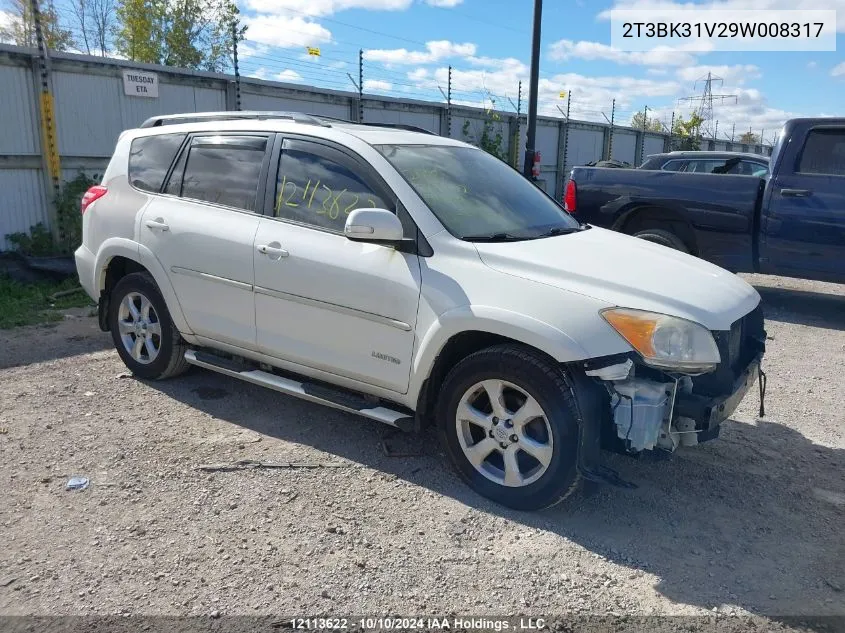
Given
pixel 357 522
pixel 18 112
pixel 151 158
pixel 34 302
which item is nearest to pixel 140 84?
pixel 18 112

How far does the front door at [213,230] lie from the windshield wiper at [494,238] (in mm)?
1354

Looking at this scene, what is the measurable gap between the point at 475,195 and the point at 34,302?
18.2 feet

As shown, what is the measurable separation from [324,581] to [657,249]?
2.70 meters

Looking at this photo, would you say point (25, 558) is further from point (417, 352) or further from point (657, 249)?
point (657, 249)

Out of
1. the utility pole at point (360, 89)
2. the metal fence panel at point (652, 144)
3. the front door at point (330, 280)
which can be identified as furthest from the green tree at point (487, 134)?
the front door at point (330, 280)

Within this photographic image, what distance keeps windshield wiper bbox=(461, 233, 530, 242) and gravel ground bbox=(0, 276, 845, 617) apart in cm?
128

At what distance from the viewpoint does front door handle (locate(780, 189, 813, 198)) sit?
291 inches

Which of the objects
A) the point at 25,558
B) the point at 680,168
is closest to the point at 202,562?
the point at 25,558

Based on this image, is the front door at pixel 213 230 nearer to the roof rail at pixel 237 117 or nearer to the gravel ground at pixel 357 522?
the roof rail at pixel 237 117

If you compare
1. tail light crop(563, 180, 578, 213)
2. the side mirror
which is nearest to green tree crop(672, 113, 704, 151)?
tail light crop(563, 180, 578, 213)

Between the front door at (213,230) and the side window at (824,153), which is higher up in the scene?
the side window at (824,153)

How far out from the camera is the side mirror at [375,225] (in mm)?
3553

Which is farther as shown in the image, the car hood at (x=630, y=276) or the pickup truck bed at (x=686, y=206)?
the pickup truck bed at (x=686, y=206)

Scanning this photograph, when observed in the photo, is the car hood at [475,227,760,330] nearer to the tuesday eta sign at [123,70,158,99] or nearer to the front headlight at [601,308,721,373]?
the front headlight at [601,308,721,373]
